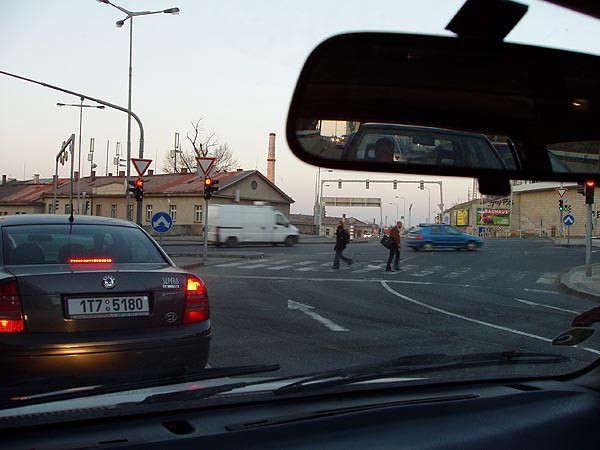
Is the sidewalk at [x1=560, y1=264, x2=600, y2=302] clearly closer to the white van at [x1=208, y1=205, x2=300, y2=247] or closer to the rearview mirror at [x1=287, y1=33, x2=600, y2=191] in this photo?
the rearview mirror at [x1=287, y1=33, x2=600, y2=191]

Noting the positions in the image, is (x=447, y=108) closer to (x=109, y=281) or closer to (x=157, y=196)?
(x=109, y=281)

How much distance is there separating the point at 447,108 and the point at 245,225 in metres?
34.6

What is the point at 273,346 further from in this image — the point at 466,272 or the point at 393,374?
the point at 466,272

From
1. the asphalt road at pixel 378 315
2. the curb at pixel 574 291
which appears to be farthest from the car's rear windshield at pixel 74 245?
the curb at pixel 574 291

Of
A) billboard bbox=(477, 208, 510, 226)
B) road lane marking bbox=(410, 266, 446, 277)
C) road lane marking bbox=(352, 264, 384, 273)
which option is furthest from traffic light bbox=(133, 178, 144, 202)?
billboard bbox=(477, 208, 510, 226)

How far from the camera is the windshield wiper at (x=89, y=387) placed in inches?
96.7

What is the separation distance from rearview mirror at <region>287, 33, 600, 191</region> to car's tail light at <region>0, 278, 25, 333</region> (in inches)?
98.4

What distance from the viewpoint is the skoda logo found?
13.4 feet

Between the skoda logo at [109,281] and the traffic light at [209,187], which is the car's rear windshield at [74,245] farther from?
the traffic light at [209,187]

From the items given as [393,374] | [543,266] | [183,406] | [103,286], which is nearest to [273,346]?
[103,286]

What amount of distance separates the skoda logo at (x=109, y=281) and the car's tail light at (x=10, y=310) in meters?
0.52

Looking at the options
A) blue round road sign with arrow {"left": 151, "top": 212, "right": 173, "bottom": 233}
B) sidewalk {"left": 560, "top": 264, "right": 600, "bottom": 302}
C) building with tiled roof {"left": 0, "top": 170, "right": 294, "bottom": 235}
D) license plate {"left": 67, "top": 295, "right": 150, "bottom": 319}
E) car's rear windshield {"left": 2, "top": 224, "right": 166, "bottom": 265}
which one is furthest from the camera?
building with tiled roof {"left": 0, "top": 170, "right": 294, "bottom": 235}

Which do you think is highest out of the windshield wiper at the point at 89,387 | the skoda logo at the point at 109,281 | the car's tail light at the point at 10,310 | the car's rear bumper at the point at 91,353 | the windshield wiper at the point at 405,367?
the skoda logo at the point at 109,281

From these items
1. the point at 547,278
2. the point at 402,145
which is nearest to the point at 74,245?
the point at 402,145
